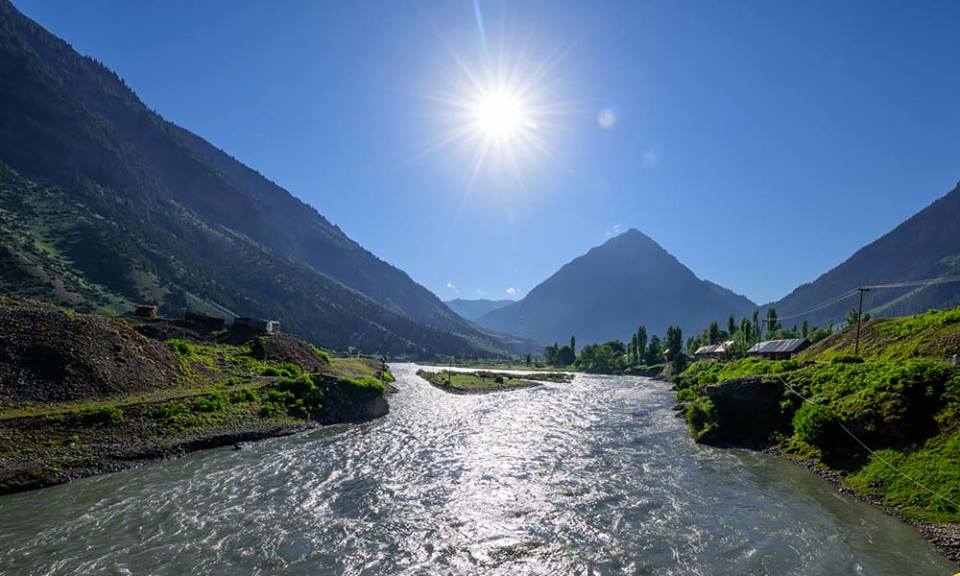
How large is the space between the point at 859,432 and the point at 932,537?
11.4m

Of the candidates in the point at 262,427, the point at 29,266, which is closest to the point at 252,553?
the point at 262,427

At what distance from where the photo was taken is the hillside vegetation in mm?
22844

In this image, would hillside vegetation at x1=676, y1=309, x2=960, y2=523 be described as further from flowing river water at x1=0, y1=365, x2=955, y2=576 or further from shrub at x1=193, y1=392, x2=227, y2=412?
shrub at x1=193, y1=392, x2=227, y2=412

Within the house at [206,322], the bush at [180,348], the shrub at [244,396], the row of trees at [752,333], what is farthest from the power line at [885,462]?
the row of trees at [752,333]

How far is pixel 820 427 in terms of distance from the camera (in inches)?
1218

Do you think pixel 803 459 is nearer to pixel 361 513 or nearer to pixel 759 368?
pixel 759 368

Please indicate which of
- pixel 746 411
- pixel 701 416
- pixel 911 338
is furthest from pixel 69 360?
pixel 911 338

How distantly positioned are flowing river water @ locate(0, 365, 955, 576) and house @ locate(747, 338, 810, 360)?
68714 millimetres

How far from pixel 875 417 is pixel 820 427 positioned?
3404 millimetres

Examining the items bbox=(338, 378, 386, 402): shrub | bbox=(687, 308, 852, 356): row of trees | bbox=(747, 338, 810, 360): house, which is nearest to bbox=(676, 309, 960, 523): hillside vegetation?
bbox=(338, 378, 386, 402): shrub

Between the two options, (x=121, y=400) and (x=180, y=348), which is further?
(x=180, y=348)

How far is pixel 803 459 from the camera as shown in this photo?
31.5m

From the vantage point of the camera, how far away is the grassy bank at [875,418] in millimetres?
22750

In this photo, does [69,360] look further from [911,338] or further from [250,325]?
[911,338]
